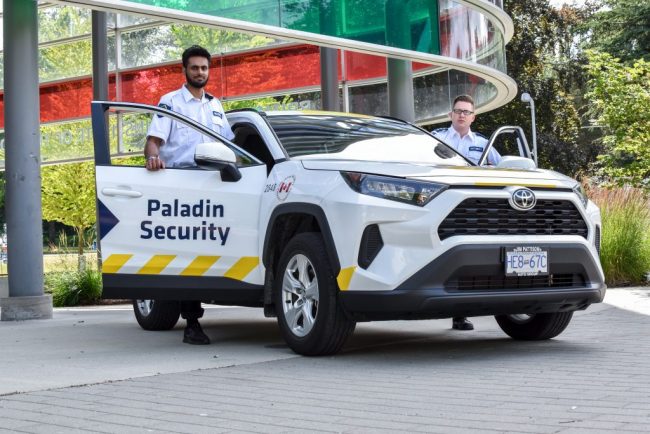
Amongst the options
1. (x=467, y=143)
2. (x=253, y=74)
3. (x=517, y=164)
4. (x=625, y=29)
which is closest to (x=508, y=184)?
(x=517, y=164)

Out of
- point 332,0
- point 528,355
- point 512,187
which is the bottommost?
point 528,355

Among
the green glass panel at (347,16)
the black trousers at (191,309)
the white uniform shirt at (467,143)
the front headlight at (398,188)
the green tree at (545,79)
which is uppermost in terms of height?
the green tree at (545,79)

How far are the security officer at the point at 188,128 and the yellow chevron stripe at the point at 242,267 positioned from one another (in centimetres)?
62

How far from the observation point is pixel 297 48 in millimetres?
19828

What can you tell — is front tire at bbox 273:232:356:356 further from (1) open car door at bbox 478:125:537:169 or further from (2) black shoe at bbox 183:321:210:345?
(1) open car door at bbox 478:125:537:169

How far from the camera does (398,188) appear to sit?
21.1 ft

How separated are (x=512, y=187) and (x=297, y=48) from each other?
13592mm

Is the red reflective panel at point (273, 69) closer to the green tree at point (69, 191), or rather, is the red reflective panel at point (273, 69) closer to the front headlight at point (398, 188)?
the front headlight at point (398, 188)

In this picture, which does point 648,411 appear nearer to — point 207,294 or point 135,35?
point 207,294

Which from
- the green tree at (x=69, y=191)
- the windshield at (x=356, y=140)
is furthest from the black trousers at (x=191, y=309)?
the green tree at (x=69, y=191)

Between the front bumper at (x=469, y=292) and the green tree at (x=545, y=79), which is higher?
the green tree at (x=545, y=79)

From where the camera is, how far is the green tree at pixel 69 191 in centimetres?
4291

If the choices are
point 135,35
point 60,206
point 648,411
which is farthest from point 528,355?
point 60,206

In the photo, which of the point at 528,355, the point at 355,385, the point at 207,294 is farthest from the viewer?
the point at 207,294
